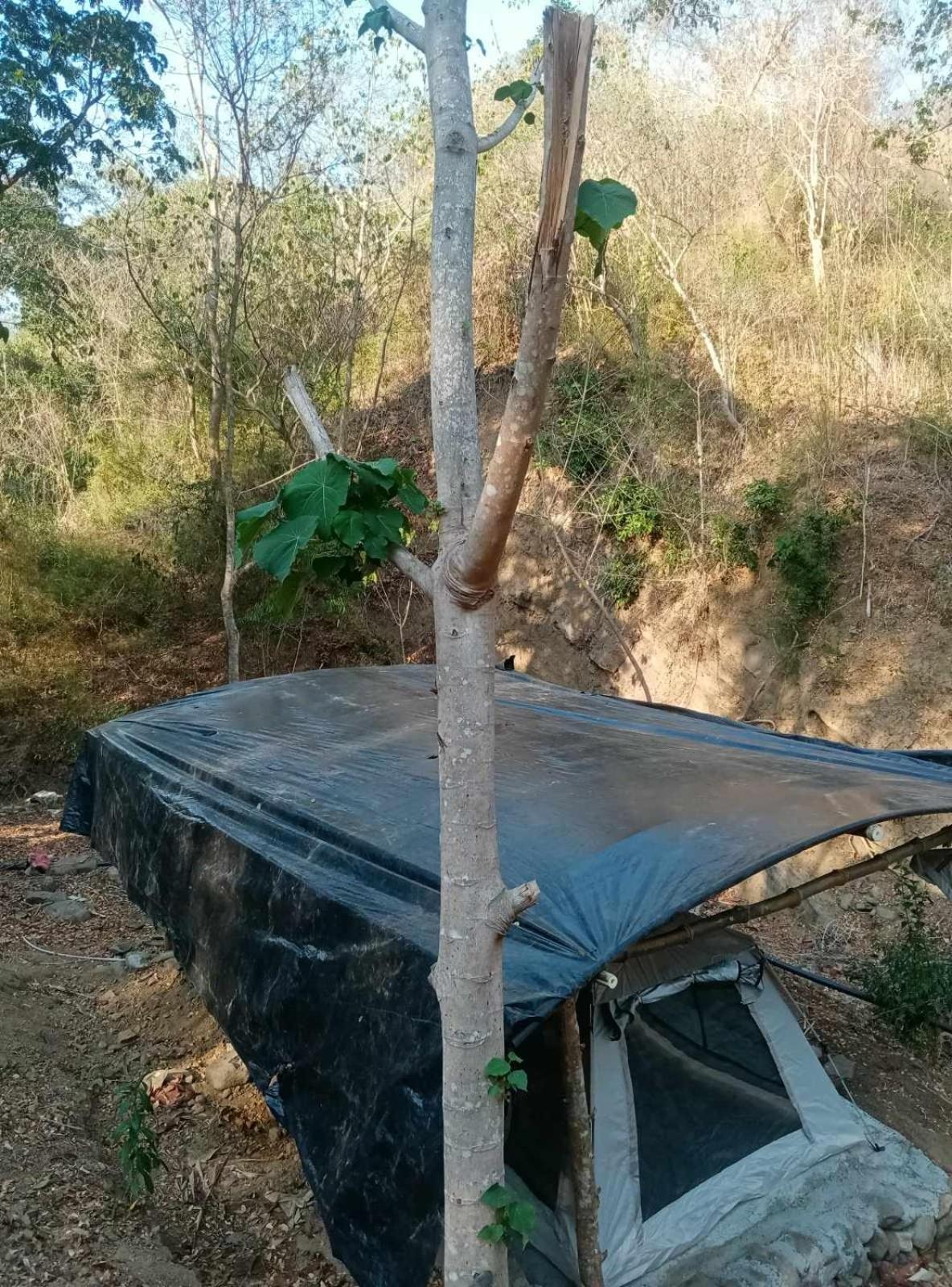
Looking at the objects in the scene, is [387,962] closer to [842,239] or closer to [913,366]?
[913,366]

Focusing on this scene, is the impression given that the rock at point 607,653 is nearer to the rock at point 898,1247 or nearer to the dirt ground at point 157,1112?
the dirt ground at point 157,1112

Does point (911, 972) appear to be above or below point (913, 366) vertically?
below

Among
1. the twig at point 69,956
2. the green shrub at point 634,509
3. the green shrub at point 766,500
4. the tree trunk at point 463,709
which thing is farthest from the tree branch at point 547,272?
the green shrub at point 634,509

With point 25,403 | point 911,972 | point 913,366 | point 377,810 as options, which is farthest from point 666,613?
point 25,403

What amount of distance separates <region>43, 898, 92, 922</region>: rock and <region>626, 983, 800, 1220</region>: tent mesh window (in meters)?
5.12

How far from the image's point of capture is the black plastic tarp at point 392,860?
2.94 m

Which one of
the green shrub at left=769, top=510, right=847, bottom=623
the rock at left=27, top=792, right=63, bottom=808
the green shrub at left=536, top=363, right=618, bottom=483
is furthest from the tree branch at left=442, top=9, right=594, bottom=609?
the green shrub at left=536, top=363, right=618, bottom=483

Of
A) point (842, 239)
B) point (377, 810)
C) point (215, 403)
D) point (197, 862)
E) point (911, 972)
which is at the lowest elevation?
point (911, 972)

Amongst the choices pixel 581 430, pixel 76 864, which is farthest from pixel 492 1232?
pixel 581 430

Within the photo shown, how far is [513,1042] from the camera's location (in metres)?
2.62

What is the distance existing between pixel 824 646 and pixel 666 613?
222 cm

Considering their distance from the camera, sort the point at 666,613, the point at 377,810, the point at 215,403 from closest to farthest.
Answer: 1. the point at 377,810
2. the point at 666,613
3. the point at 215,403

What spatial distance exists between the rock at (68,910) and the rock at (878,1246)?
591cm

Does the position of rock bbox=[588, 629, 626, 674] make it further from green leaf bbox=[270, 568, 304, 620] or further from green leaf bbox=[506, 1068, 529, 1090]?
green leaf bbox=[506, 1068, 529, 1090]
